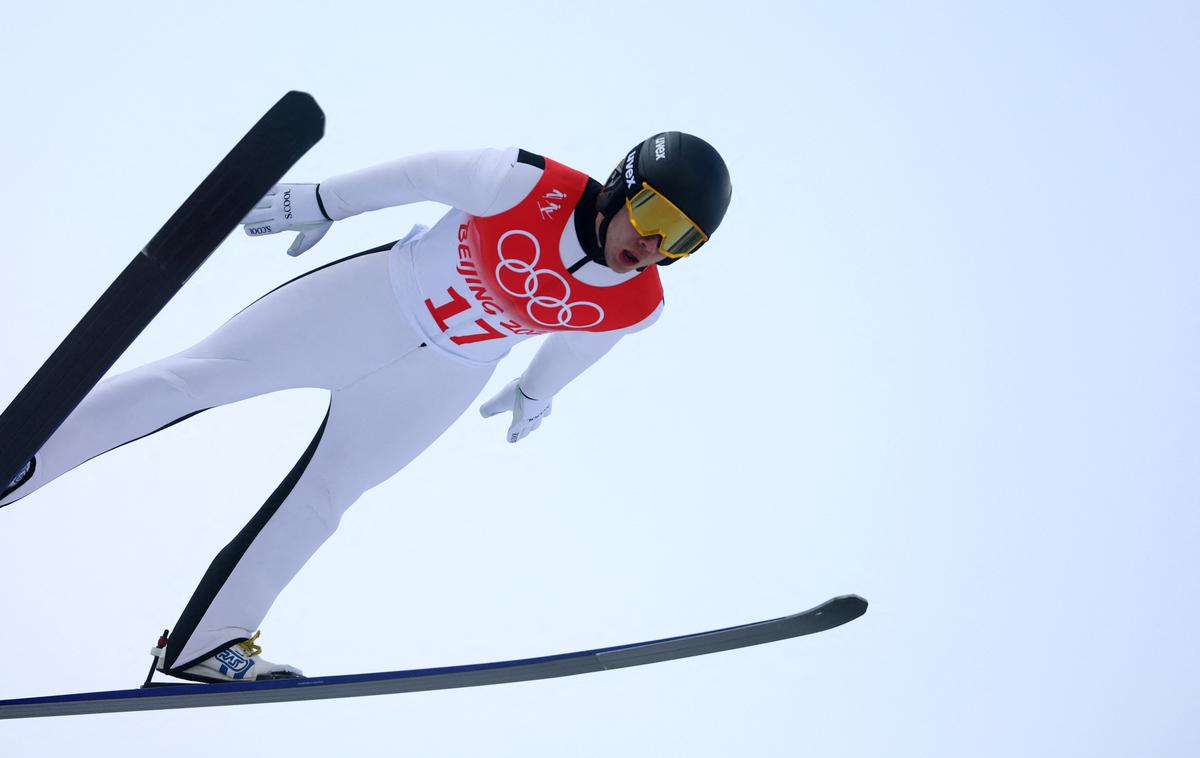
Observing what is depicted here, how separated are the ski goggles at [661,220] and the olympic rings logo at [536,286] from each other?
20 cm

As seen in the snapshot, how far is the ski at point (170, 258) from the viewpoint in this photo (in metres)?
1.56

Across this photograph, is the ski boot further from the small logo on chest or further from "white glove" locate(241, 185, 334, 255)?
the small logo on chest

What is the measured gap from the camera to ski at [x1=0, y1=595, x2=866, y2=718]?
80.4 inches

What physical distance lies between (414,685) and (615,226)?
98 cm

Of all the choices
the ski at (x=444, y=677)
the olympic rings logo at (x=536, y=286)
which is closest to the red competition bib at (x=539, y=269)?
the olympic rings logo at (x=536, y=286)

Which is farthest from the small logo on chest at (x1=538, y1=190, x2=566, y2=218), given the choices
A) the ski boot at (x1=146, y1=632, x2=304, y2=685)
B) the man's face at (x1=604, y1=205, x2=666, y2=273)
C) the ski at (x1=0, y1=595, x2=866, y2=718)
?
the ski boot at (x1=146, y1=632, x2=304, y2=685)

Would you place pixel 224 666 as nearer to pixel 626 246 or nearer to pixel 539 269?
pixel 539 269

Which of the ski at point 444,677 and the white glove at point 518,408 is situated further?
the white glove at point 518,408

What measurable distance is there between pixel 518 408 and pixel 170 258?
3.46 ft

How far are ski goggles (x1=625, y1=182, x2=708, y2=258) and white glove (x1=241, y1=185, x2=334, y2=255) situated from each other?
600 mm

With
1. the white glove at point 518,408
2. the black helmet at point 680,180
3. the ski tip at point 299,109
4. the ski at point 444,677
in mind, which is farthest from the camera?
the white glove at point 518,408

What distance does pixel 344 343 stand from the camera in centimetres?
210

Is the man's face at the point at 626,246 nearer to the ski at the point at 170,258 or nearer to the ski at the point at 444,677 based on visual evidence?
the ski at the point at 170,258

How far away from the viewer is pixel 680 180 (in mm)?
1938
